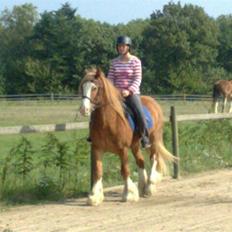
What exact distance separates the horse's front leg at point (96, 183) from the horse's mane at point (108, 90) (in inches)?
26.2

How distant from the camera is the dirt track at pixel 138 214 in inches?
313

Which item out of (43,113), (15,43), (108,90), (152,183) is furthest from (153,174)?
(15,43)

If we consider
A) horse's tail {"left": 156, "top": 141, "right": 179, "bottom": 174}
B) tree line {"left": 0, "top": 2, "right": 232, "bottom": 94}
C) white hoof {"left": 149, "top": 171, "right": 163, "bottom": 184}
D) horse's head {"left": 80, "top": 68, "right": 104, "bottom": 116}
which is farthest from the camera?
tree line {"left": 0, "top": 2, "right": 232, "bottom": 94}

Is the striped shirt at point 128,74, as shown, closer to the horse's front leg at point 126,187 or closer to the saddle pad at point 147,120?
the saddle pad at point 147,120

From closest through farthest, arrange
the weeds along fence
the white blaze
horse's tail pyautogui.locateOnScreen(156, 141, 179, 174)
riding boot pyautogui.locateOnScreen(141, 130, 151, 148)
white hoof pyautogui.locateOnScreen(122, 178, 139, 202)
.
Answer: the white blaze
the weeds along fence
white hoof pyautogui.locateOnScreen(122, 178, 139, 202)
riding boot pyautogui.locateOnScreen(141, 130, 151, 148)
horse's tail pyautogui.locateOnScreen(156, 141, 179, 174)

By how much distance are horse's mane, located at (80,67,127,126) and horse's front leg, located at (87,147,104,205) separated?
2.18 feet

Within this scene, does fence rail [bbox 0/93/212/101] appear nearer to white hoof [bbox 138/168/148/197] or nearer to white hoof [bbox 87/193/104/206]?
white hoof [bbox 138/168/148/197]

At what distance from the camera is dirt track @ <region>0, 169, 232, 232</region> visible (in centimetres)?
796

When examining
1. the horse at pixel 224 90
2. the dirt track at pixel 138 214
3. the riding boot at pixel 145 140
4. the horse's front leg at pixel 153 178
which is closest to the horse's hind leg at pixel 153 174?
the horse's front leg at pixel 153 178

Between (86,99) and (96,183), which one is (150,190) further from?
(86,99)

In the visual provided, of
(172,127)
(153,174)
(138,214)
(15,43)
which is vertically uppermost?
(15,43)

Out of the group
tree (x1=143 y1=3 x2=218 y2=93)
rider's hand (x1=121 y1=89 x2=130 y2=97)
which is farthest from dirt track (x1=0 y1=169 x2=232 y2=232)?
tree (x1=143 y1=3 x2=218 y2=93)

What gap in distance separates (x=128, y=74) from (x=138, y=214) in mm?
2185

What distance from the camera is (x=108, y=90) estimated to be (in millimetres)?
9492
